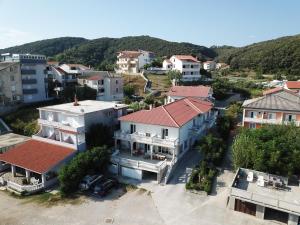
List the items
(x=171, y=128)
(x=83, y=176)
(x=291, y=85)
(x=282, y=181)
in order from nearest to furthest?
(x=282, y=181) < (x=83, y=176) < (x=171, y=128) < (x=291, y=85)

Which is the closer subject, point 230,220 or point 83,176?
point 230,220

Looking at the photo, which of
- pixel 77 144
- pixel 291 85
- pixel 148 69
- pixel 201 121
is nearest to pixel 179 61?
pixel 148 69

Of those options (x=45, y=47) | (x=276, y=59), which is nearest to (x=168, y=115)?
(x=276, y=59)

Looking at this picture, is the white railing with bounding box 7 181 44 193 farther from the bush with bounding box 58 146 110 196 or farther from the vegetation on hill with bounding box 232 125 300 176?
the vegetation on hill with bounding box 232 125 300 176

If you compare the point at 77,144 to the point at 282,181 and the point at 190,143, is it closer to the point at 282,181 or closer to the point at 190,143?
the point at 190,143

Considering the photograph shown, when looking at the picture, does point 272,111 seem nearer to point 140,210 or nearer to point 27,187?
point 140,210

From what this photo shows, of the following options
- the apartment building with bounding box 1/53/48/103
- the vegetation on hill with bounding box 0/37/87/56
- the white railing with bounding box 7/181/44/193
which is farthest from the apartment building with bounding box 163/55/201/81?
the vegetation on hill with bounding box 0/37/87/56
